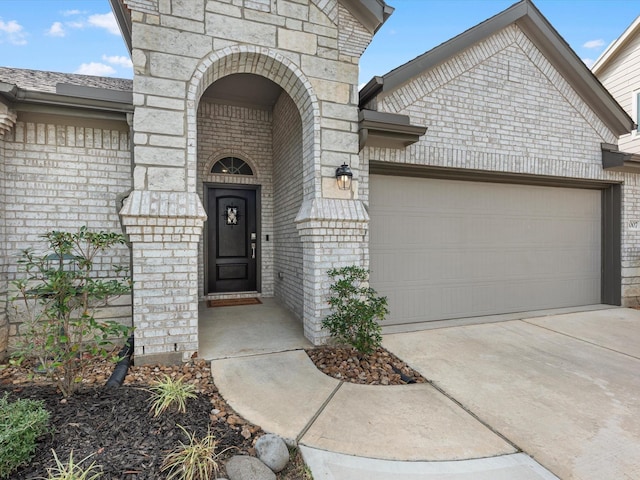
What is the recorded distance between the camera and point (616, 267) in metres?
5.71

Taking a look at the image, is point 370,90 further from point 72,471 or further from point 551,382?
point 72,471

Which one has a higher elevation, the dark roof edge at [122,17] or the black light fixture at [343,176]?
the dark roof edge at [122,17]

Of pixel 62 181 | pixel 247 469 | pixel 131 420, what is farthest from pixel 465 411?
pixel 62 181

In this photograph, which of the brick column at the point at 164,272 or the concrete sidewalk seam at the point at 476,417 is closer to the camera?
the concrete sidewalk seam at the point at 476,417

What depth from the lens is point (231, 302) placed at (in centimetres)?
558

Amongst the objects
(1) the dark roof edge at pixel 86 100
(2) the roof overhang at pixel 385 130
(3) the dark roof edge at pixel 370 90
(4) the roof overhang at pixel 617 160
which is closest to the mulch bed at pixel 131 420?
(1) the dark roof edge at pixel 86 100

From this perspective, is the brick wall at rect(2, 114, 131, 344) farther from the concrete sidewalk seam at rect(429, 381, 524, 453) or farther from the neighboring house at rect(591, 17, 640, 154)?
the neighboring house at rect(591, 17, 640, 154)

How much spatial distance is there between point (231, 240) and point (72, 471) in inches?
181

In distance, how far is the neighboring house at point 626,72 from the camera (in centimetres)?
689

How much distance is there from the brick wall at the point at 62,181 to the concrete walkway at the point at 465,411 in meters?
2.16

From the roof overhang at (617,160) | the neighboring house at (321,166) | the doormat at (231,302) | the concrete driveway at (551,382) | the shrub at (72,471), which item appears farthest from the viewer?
the doormat at (231,302)

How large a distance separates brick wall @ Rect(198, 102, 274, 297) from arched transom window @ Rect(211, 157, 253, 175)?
8 cm

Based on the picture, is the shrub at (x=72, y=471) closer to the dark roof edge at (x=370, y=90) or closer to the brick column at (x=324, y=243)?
the brick column at (x=324, y=243)

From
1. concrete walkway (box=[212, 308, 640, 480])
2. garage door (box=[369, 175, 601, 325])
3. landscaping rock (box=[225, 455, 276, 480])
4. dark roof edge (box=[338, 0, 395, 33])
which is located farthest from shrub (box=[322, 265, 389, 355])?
dark roof edge (box=[338, 0, 395, 33])
